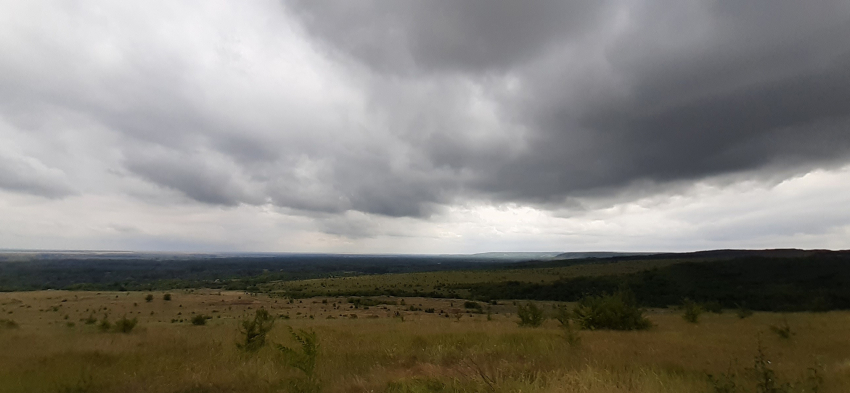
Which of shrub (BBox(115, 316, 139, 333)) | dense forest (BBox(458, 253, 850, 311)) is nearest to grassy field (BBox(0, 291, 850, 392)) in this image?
shrub (BBox(115, 316, 139, 333))

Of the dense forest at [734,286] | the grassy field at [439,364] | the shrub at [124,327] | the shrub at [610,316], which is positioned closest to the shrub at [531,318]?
the shrub at [610,316]

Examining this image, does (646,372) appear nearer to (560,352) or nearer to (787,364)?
(560,352)

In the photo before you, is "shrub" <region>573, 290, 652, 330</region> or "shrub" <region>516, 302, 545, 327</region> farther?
"shrub" <region>516, 302, 545, 327</region>

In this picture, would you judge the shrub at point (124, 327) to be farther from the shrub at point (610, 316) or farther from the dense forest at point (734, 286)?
the dense forest at point (734, 286)

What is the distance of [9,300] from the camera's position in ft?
140

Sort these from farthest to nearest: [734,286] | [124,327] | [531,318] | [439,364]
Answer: [734,286]
[531,318]
[124,327]
[439,364]

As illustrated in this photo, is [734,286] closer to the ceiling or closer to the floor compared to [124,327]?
closer to the floor

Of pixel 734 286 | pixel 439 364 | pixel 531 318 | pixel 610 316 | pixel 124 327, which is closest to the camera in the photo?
pixel 439 364

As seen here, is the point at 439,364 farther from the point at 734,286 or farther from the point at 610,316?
the point at 734,286

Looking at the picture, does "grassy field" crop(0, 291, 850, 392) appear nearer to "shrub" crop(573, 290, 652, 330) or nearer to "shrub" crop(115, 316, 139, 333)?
"shrub" crop(115, 316, 139, 333)

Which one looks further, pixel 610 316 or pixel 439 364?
pixel 610 316

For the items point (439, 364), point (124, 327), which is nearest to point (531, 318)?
point (439, 364)

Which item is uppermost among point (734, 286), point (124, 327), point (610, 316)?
point (610, 316)

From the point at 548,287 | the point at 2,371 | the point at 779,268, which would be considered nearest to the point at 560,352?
the point at 2,371
